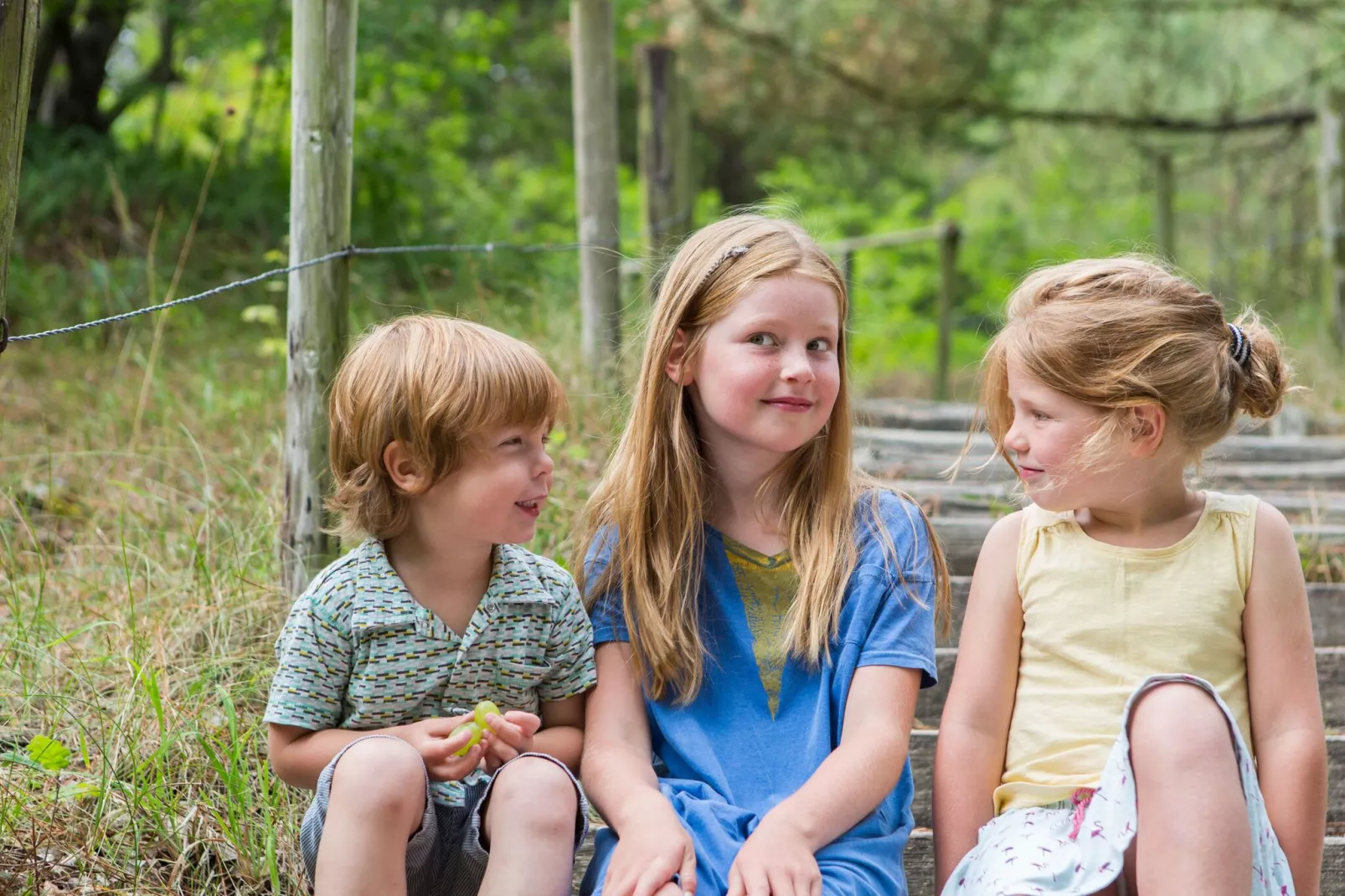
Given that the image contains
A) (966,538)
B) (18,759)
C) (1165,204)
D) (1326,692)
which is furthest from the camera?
(1165,204)

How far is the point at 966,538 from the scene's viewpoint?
10.6ft

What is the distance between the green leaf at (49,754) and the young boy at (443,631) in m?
0.45

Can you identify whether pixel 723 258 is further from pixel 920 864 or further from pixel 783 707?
pixel 920 864

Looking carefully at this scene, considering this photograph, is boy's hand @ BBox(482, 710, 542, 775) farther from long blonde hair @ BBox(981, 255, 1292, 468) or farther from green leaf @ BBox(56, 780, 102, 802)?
long blonde hair @ BBox(981, 255, 1292, 468)

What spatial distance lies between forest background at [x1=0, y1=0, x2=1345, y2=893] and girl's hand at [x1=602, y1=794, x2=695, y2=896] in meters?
0.53

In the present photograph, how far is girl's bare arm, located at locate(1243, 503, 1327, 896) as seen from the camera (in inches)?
63.7

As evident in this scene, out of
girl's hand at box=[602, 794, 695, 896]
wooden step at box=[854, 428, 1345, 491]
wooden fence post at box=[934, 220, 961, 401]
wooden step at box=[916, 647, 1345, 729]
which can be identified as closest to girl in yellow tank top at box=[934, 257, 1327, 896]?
girl's hand at box=[602, 794, 695, 896]

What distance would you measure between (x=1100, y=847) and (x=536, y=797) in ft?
2.13

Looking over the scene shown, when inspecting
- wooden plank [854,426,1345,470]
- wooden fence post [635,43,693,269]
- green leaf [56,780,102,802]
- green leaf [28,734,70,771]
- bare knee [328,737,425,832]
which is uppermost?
wooden fence post [635,43,693,269]

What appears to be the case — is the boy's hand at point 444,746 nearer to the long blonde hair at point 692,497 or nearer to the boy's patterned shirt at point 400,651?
the boy's patterned shirt at point 400,651

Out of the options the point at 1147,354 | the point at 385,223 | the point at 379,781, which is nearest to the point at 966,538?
the point at 1147,354

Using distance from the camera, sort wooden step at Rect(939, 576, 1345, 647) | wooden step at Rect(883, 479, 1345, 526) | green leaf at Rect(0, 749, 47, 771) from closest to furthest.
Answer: green leaf at Rect(0, 749, 47, 771)
wooden step at Rect(939, 576, 1345, 647)
wooden step at Rect(883, 479, 1345, 526)

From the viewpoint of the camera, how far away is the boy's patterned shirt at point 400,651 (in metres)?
1.64

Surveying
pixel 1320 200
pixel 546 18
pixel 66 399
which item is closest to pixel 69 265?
pixel 66 399
